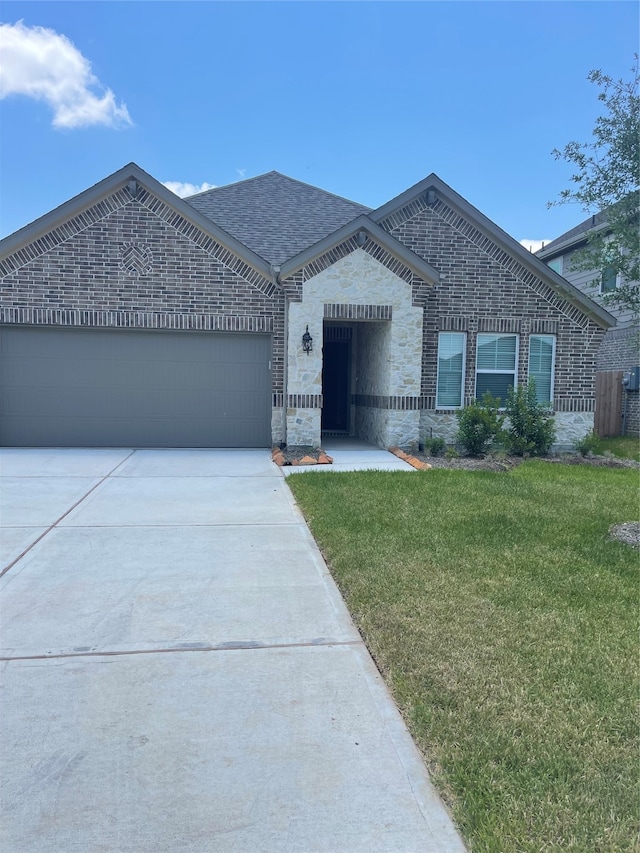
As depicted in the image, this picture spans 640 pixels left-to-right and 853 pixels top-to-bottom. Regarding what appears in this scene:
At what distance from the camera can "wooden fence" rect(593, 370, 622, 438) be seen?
1697 cm

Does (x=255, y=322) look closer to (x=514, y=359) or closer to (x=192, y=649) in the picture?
(x=514, y=359)

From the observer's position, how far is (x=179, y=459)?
452 inches

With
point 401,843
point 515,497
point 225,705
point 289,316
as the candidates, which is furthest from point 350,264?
point 401,843

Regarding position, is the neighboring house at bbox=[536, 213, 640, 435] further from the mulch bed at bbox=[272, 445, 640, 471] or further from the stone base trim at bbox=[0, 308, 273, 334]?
the stone base trim at bbox=[0, 308, 273, 334]

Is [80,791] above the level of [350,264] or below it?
below

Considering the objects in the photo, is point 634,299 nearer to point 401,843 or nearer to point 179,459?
point 401,843

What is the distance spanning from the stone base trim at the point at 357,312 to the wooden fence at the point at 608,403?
8102 mm

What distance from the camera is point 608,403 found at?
56.2 feet

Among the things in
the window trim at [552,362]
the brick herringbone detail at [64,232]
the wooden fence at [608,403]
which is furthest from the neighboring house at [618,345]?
the brick herringbone detail at [64,232]

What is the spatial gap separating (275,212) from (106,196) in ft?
16.2

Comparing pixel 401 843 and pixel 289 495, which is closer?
pixel 401 843

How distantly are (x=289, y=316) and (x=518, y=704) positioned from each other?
378 inches

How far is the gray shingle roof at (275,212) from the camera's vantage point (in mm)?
14312

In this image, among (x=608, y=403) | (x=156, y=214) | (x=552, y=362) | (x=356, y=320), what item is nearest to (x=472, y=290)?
(x=552, y=362)
